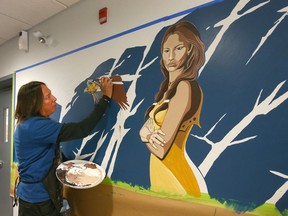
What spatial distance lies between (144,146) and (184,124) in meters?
0.30

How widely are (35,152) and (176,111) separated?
97 cm

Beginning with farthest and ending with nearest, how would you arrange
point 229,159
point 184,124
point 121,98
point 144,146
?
point 121,98 → point 144,146 → point 184,124 → point 229,159

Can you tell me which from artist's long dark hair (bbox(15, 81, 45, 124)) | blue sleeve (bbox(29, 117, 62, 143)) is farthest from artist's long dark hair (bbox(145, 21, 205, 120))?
artist's long dark hair (bbox(15, 81, 45, 124))

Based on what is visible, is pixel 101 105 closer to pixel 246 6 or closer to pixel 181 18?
pixel 181 18

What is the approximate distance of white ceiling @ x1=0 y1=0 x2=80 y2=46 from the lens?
1869mm

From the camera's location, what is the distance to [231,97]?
3.47 feet

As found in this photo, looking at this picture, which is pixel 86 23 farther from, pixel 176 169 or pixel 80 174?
pixel 176 169

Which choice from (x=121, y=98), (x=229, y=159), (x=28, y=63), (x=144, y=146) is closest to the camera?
(x=229, y=159)

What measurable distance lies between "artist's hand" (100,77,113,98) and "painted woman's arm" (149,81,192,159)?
469mm

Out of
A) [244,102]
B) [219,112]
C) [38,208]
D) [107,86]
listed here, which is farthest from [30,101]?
[244,102]

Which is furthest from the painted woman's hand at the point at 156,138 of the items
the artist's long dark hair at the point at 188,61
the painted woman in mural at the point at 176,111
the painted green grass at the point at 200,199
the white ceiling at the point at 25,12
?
the white ceiling at the point at 25,12

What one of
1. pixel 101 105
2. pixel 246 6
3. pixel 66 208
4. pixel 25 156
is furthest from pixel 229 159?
pixel 25 156

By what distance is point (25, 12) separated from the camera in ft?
6.66

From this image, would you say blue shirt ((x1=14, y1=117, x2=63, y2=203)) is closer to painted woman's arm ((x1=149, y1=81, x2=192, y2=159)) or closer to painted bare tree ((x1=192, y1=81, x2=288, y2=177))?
painted woman's arm ((x1=149, y1=81, x2=192, y2=159))
